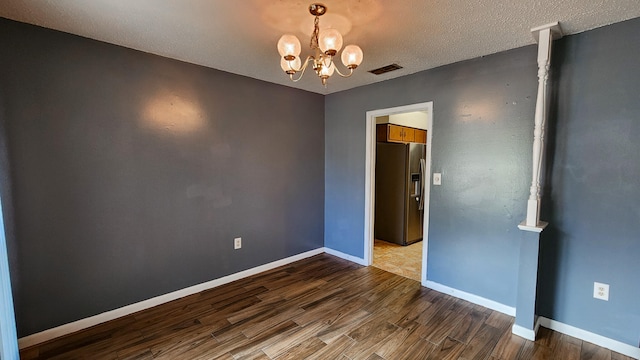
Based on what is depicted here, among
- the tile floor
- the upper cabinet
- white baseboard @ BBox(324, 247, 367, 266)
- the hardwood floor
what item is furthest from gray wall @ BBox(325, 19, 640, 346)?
the upper cabinet

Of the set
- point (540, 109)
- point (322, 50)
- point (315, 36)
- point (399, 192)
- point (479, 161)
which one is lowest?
point (399, 192)

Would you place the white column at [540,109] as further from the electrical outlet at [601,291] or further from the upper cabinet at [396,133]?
the upper cabinet at [396,133]

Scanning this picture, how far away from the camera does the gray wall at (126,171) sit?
82.5 inches

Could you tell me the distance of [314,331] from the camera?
92.4 inches

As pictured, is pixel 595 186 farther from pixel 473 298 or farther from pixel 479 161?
pixel 473 298

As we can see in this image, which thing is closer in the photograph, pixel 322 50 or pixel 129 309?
pixel 322 50

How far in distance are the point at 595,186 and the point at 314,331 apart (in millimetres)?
2480

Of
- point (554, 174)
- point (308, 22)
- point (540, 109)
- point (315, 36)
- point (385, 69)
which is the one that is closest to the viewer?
point (315, 36)

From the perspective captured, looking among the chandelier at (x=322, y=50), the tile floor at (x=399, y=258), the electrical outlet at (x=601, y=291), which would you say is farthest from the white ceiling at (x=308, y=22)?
the tile floor at (x=399, y=258)

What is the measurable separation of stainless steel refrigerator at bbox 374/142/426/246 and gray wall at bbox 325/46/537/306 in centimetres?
139

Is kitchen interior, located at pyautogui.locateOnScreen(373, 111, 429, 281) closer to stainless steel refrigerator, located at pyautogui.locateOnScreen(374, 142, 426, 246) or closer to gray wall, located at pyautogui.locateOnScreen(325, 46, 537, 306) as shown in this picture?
stainless steel refrigerator, located at pyautogui.locateOnScreen(374, 142, 426, 246)

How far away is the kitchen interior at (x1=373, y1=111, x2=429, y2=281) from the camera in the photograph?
4.50m

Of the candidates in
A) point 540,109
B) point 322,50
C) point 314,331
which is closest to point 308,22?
point 322,50

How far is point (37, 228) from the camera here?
2.13 m
